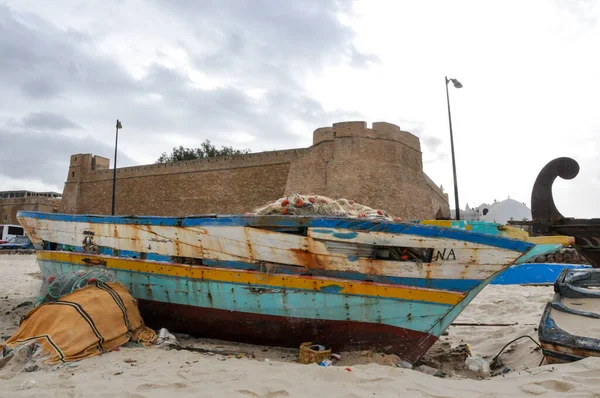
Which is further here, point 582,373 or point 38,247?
point 38,247

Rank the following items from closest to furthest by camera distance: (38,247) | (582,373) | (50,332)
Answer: (582,373) < (50,332) < (38,247)

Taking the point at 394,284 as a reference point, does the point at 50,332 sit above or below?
below

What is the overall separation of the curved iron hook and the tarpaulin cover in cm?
456

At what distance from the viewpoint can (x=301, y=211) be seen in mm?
4324

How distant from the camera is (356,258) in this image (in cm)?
385

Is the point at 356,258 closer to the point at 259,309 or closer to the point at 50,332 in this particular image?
the point at 259,309

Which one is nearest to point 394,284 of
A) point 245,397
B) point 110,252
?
point 245,397

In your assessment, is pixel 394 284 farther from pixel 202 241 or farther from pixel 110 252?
pixel 110 252

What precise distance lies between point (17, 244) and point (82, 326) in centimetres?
2431

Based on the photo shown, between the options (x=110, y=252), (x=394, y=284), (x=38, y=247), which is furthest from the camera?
(x=38, y=247)

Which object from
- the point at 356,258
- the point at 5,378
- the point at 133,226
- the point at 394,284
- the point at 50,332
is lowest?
the point at 5,378

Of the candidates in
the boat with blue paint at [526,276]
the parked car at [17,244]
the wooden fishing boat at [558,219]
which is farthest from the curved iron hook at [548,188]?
the parked car at [17,244]

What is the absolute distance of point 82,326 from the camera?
355 centimetres

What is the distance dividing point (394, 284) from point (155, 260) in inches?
116
